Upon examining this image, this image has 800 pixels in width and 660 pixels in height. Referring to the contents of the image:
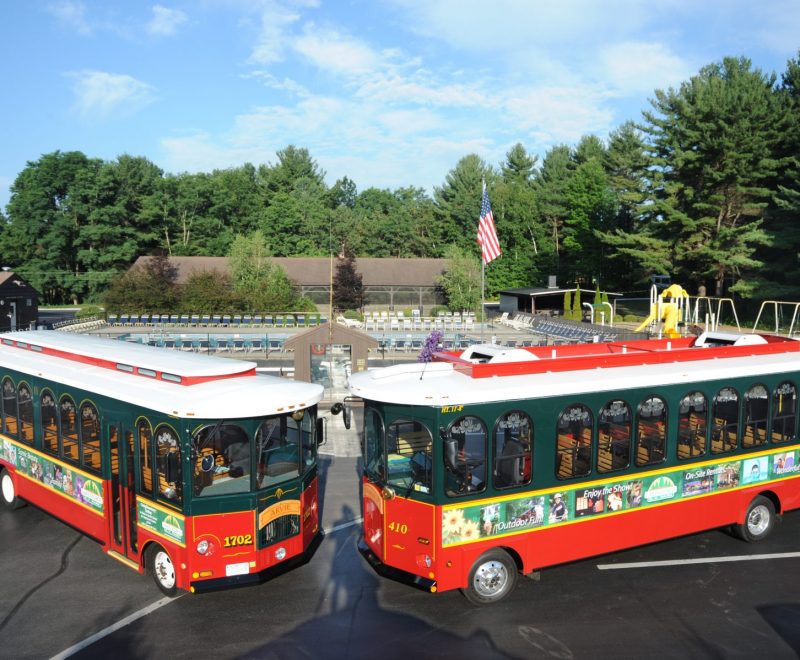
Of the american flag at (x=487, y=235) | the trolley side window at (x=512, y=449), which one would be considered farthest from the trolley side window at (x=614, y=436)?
the american flag at (x=487, y=235)

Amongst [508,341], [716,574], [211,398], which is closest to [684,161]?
[508,341]

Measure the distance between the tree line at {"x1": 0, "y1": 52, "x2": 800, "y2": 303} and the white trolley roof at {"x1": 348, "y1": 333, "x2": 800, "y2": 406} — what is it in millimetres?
31789

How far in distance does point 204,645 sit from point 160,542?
1.40m

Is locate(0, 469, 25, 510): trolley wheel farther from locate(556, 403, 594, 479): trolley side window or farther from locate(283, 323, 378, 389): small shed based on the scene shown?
locate(556, 403, 594, 479): trolley side window

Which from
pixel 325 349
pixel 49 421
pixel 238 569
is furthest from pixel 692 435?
pixel 325 349

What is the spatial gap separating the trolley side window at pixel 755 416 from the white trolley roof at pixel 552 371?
1.07 ft

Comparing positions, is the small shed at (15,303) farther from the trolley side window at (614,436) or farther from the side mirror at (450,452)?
the trolley side window at (614,436)

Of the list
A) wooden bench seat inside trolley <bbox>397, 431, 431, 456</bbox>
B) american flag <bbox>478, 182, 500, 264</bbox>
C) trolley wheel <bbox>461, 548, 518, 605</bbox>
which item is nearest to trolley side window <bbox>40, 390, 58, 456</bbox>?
wooden bench seat inside trolley <bbox>397, 431, 431, 456</bbox>

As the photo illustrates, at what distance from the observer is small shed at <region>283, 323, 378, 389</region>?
2077 cm

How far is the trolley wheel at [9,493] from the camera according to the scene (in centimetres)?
1246

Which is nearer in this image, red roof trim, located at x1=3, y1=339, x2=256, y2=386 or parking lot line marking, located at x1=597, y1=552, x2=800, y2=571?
red roof trim, located at x1=3, y1=339, x2=256, y2=386

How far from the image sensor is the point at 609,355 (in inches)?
398

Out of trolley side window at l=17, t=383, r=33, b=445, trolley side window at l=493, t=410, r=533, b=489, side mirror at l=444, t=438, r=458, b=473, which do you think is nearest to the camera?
side mirror at l=444, t=438, r=458, b=473

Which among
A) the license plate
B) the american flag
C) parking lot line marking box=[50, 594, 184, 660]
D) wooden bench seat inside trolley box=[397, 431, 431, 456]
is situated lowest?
parking lot line marking box=[50, 594, 184, 660]
